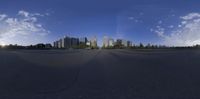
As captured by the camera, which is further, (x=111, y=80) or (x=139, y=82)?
(x=111, y=80)

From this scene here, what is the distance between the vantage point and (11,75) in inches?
483

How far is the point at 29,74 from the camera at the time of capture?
494 inches

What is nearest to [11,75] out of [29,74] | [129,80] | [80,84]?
[29,74]

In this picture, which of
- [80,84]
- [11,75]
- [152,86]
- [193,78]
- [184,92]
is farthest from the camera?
[11,75]

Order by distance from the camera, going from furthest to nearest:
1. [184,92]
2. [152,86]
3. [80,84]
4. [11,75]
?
[11,75], [80,84], [152,86], [184,92]

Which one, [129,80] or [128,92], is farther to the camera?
[129,80]

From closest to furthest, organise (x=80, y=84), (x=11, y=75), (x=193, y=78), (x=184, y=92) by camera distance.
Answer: (x=184, y=92) < (x=80, y=84) < (x=193, y=78) < (x=11, y=75)

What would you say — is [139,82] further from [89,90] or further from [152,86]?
[89,90]

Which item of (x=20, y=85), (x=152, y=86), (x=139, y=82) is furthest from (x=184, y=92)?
(x=20, y=85)

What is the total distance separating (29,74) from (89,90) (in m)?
3.99

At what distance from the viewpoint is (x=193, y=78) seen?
36.3ft

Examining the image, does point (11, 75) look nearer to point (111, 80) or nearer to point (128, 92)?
point (111, 80)

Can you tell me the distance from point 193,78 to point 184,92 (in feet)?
8.20

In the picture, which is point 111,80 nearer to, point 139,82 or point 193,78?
point 139,82
